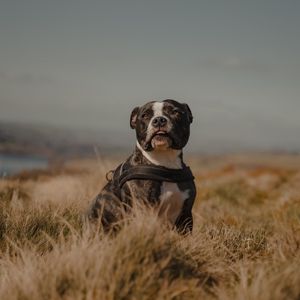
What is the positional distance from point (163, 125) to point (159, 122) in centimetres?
5

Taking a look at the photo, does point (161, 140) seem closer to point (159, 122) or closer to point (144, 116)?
point (159, 122)

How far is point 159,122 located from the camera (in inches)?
207

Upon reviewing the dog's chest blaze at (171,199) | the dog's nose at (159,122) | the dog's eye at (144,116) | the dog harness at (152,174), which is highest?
the dog's eye at (144,116)

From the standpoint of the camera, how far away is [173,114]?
543 cm

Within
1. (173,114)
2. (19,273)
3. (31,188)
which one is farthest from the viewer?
(31,188)

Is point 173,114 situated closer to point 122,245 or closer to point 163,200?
point 163,200

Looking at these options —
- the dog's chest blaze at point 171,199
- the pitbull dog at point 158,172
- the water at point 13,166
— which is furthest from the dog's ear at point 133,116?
the water at point 13,166

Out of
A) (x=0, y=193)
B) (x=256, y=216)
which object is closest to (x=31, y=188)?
(x=0, y=193)

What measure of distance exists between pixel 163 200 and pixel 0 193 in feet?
19.0

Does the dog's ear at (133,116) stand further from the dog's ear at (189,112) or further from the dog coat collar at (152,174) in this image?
the dog coat collar at (152,174)

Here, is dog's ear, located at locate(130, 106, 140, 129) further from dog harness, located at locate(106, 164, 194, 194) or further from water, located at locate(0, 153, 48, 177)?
water, located at locate(0, 153, 48, 177)

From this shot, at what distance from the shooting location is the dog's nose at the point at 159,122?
5258mm

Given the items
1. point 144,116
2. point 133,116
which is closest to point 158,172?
point 144,116

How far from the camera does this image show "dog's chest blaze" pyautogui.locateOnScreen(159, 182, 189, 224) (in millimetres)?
5086
